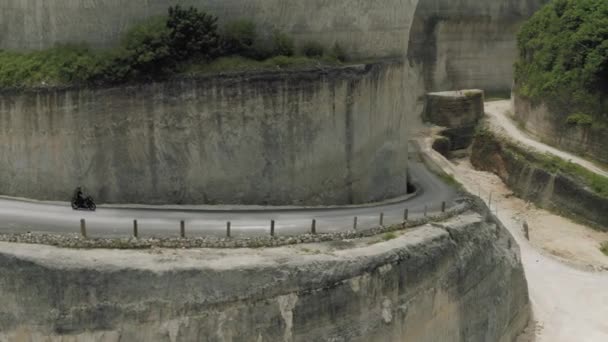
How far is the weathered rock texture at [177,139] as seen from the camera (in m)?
23.4

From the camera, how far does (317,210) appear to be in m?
24.8

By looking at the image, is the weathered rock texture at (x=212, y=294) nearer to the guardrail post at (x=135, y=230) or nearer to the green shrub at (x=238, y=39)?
the guardrail post at (x=135, y=230)

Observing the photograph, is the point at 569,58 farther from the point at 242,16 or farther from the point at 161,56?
the point at 161,56

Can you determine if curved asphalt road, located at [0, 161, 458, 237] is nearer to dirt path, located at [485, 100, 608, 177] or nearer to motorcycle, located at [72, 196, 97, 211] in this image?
motorcycle, located at [72, 196, 97, 211]

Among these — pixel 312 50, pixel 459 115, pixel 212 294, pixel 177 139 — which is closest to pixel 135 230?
pixel 212 294

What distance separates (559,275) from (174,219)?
1961cm

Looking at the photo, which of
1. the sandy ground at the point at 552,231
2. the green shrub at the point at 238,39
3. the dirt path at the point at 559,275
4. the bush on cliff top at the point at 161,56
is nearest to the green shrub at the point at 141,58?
the bush on cliff top at the point at 161,56

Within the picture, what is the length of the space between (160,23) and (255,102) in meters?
4.18

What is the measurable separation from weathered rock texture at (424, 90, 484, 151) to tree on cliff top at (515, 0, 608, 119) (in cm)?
335

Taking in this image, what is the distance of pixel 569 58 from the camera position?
43.8 meters

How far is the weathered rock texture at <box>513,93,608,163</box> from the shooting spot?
134 feet

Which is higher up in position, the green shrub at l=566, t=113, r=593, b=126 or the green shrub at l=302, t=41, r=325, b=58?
the green shrub at l=302, t=41, r=325, b=58

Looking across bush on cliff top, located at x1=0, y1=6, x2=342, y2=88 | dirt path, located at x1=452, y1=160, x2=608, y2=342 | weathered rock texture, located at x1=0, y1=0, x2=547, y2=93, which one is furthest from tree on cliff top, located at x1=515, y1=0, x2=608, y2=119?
bush on cliff top, located at x1=0, y1=6, x2=342, y2=88

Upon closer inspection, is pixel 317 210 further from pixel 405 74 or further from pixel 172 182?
pixel 405 74
